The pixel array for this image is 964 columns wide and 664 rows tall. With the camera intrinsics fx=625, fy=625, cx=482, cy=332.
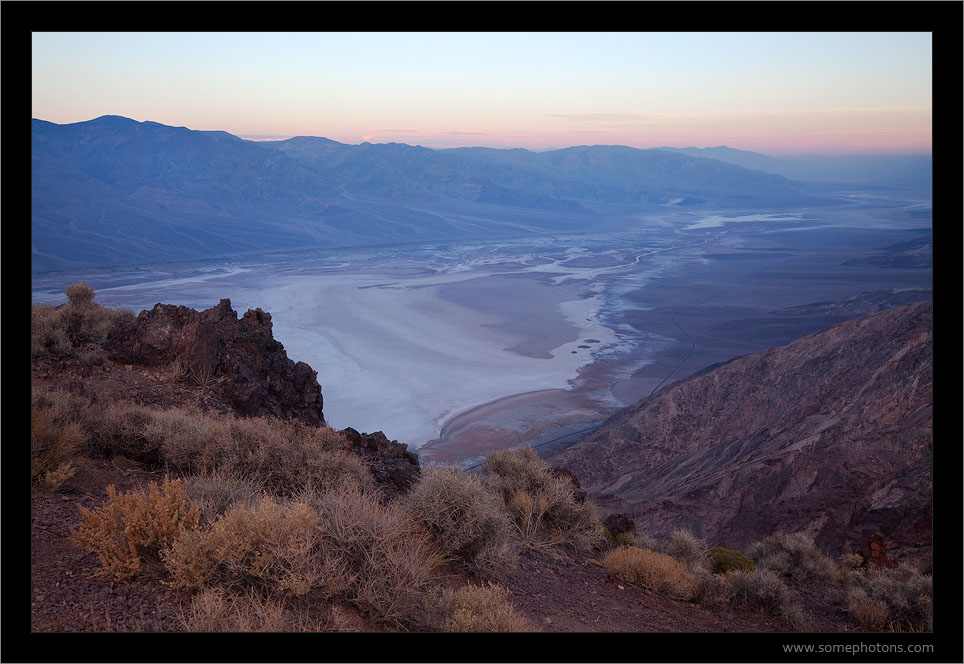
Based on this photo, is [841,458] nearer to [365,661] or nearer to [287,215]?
[365,661]

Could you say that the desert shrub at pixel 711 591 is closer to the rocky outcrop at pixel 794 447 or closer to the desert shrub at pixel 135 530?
the desert shrub at pixel 135 530

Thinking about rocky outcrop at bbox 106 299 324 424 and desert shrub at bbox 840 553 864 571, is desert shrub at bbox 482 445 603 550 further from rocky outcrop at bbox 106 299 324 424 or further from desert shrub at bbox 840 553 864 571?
desert shrub at bbox 840 553 864 571

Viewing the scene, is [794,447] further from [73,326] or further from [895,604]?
[73,326]

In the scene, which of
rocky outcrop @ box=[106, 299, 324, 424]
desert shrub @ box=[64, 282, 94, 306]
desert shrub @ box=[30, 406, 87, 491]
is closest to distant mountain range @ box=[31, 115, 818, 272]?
desert shrub @ box=[64, 282, 94, 306]

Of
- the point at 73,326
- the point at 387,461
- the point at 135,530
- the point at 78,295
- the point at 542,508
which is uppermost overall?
the point at 78,295

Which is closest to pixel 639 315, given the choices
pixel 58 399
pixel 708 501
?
pixel 708 501

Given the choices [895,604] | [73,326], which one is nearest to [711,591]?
[895,604]
